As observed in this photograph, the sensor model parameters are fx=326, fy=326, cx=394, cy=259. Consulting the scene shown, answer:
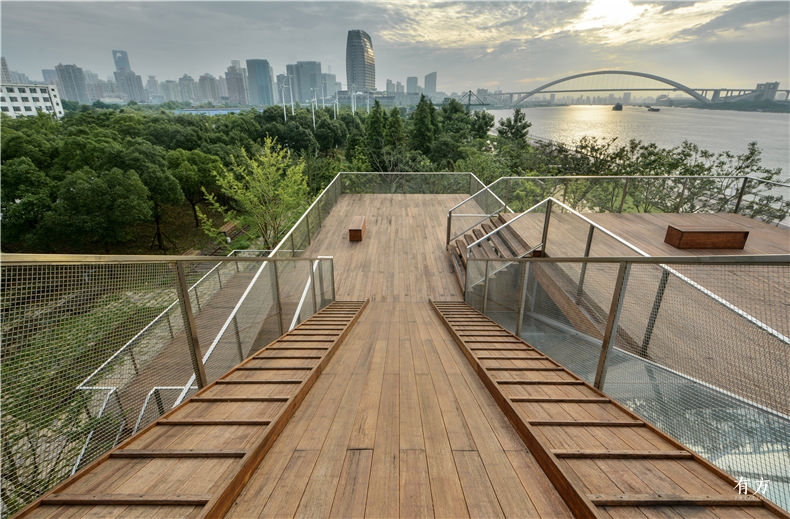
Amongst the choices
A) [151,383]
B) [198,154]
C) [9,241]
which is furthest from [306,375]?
[198,154]

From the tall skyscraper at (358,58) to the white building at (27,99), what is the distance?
117446mm

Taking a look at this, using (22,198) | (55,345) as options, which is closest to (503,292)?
(55,345)

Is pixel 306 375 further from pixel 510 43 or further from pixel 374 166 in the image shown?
pixel 510 43

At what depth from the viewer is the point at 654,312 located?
2385 millimetres

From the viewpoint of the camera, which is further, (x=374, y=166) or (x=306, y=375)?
(x=374, y=166)

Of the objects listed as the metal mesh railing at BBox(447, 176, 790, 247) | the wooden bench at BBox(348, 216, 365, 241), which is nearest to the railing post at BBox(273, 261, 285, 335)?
the wooden bench at BBox(348, 216, 365, 241)

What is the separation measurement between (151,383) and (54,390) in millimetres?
1295

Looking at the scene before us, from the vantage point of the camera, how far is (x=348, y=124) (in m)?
61.6

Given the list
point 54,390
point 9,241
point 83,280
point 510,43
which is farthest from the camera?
point 510,43

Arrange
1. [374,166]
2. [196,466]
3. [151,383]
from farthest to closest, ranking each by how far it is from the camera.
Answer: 1. [374,166]
2. [151,383]
3. [196,466]

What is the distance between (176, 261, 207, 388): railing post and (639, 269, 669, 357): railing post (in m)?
3.40

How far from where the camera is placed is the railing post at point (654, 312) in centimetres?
234

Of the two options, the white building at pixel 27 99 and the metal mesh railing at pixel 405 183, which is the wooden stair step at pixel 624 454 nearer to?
the metal mesh railing at pixel 405 183

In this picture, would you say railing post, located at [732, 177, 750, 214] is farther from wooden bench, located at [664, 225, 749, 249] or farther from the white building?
the white building
